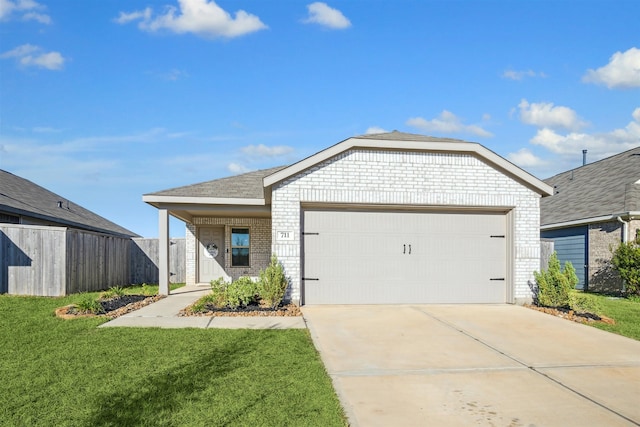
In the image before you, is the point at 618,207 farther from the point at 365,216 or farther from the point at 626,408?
the point at 626,408

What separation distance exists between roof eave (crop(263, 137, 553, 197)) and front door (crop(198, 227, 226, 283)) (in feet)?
26.4

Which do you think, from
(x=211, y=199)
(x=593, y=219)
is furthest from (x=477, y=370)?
Answer: (x=593, y=219)

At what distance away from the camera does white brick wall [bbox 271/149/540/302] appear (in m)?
11.2

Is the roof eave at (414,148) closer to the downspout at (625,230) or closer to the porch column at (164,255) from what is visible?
the porch column at (164,255)

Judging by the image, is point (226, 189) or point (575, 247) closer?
point (226, 189)

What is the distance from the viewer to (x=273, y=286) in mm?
10609

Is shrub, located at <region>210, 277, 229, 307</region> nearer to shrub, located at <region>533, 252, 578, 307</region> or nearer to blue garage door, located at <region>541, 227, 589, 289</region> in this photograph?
shrub, located at <region>533, 252, 578, 307</region>

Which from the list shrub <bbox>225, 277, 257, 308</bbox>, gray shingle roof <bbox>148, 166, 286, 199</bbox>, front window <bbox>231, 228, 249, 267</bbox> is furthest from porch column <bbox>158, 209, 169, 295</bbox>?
front window <bbox>231, 228, 249, 267</bbox>

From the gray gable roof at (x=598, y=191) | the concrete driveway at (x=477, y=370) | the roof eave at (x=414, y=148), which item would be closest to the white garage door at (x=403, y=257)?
the roof eave at (x=414, y=148)

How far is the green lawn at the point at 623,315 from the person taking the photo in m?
9.02

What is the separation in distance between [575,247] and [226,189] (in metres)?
12.9

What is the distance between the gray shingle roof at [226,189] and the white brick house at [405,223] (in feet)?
11.4

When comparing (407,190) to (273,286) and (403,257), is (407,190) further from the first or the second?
(273,286)

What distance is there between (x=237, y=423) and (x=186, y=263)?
1496 centimetres
